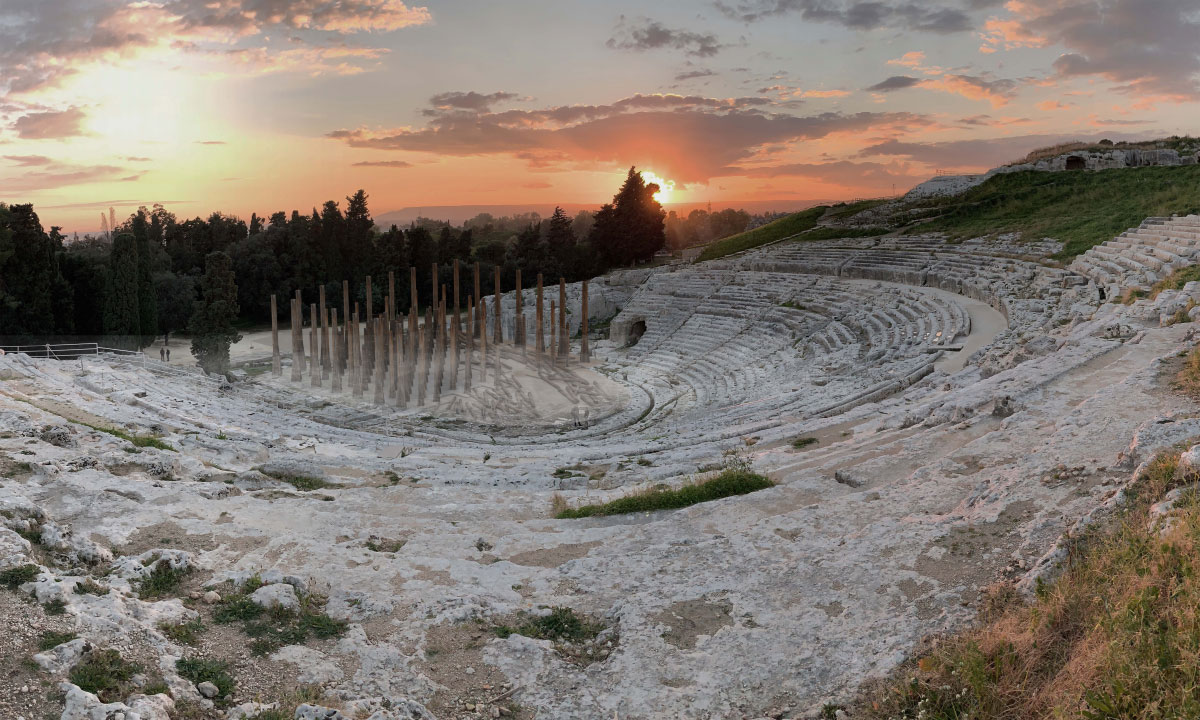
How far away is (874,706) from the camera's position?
14.4 feet

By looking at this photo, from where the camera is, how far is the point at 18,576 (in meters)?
5.31

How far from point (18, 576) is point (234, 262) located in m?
50.6

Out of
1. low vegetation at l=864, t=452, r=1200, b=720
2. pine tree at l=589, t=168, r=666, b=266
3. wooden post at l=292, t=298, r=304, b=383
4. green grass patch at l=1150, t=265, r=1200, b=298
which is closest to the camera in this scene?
low vegetation at l=864, t=452, r=1200, b=720

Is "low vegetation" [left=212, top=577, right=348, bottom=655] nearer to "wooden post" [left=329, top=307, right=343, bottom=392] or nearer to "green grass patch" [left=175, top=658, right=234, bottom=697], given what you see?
"green grass patch" [left=175, top=658, right=234, bottom=697]

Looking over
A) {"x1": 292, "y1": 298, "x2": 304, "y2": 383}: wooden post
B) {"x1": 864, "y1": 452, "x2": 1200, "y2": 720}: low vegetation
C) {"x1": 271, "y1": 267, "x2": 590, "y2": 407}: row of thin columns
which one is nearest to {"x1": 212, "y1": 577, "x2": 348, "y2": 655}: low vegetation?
{"x1": 864, "y1": 452, "x2": 1200, "y2": 720}: low vegetation

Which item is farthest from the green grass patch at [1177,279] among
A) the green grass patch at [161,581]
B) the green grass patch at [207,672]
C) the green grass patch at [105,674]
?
the green grass patch at [105,674]

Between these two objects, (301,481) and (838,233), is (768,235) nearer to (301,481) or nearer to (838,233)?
(838,233)

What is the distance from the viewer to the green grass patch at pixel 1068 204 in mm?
26250

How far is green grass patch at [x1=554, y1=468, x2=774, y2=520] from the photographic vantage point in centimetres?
827

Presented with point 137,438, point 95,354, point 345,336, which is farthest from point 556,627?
point 345,336

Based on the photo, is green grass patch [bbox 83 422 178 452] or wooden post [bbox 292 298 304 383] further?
wooden post [bbox 292 298 304 383]

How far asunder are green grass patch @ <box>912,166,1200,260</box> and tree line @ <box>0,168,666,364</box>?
2269cm

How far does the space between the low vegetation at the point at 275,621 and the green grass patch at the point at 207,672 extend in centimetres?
34

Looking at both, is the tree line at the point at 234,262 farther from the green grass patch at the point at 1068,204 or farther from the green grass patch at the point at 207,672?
Answer: the green grass patch at the point at 207,672
